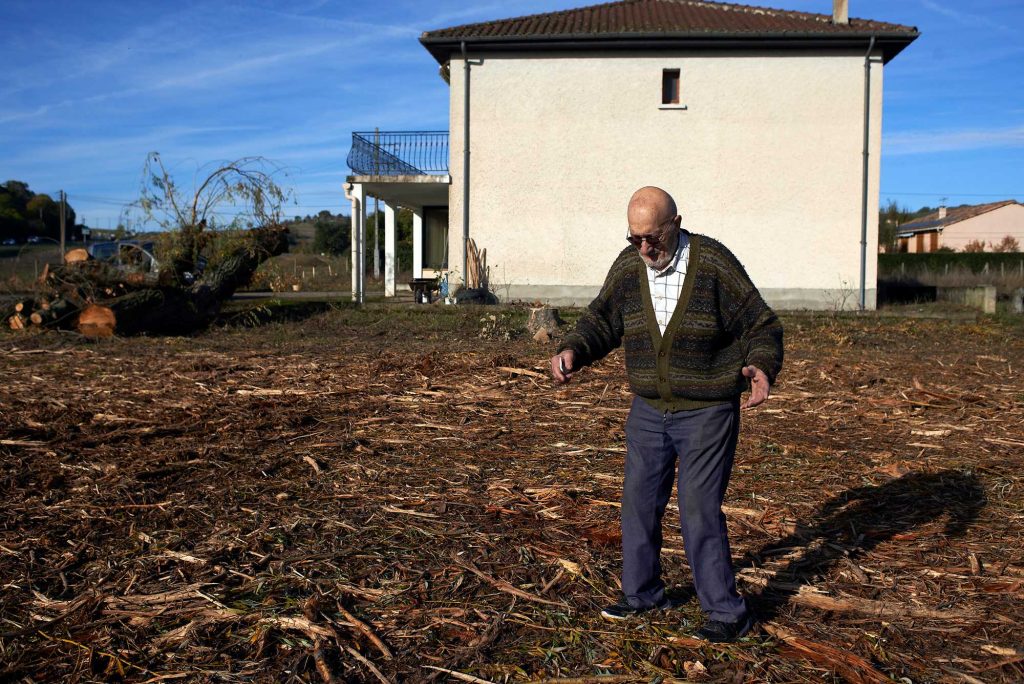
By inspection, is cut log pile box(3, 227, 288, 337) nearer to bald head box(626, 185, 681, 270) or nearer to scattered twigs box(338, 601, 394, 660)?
scattered twigs box(338, 601, 394, 660)

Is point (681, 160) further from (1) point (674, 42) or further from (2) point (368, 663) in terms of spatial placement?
(2) point (368, 663)

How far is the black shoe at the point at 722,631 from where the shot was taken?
11.7 ft

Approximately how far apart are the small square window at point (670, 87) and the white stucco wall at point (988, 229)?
175ft

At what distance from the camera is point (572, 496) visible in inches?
217

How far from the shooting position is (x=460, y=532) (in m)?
4.84

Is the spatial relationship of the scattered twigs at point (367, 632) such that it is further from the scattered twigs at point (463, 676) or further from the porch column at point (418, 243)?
the porch column at point (418, 243)

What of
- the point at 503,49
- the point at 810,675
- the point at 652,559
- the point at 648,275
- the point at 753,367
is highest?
the point at 503,49

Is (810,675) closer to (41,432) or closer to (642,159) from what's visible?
(41,432)

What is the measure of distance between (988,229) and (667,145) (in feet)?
190

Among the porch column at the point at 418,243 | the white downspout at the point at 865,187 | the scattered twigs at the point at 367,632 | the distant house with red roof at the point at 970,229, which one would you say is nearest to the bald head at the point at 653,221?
the scattered twigs at the point at 367,632

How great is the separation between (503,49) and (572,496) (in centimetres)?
1645

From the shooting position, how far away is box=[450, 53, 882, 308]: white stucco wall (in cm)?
1989

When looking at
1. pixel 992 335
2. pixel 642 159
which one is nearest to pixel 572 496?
pixel 992 335

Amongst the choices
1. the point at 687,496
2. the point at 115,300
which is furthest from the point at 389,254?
the point at 687,496
